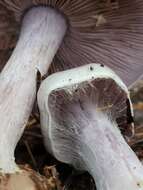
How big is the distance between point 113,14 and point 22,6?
0.42 m

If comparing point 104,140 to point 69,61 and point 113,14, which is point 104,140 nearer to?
point 113,14

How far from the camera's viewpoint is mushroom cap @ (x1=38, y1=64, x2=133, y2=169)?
59.3 inches

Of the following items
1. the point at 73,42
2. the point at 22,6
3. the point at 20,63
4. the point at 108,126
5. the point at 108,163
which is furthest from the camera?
the point at 73,42

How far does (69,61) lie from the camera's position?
2168 mm

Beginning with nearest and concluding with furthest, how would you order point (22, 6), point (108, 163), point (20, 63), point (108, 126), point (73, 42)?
point (108, 163), point (108, 126), point (20, 63), point (22, 6), point (73, 42)

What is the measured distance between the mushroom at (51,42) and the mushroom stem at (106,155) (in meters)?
0.27

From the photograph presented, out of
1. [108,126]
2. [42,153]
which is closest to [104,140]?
[108,126]

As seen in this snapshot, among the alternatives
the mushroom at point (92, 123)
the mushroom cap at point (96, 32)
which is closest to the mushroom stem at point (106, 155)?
the mushroom at point (92, 123)

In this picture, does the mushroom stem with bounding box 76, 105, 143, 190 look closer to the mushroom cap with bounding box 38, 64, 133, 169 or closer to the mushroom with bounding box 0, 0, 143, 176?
the mushroom cap with bounding box 38, 64, 133, 169

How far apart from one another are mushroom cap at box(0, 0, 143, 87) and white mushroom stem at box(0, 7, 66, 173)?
0.07 m

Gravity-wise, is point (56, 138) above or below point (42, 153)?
above

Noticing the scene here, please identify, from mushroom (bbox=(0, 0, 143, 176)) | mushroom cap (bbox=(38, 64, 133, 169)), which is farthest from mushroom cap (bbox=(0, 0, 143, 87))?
mushroom cap (bbox=(38, 64, 133, 169))

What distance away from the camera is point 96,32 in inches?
76.8

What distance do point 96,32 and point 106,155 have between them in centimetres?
69
